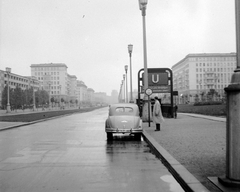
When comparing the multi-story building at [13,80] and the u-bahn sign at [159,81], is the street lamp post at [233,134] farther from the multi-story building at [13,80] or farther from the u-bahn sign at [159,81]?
the multi-story building at [13,80]

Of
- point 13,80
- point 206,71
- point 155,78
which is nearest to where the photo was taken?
point 155,78

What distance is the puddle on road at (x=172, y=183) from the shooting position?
16.3 feet

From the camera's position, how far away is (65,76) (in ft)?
560

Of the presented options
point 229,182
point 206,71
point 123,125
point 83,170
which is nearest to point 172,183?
point 229,182

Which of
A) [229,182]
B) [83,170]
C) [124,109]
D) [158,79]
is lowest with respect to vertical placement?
[83,170]

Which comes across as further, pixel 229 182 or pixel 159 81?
pixel 159 81

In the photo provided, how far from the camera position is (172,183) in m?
5.31

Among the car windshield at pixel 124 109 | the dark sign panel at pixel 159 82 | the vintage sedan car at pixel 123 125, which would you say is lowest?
the vintage sedan car at pixel 123 125

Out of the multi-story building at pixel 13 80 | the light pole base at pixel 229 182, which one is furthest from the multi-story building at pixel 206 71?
the light pole base at pixel 229 182

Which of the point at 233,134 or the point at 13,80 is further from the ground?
the point at 13,80

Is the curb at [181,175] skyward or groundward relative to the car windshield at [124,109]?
groundward

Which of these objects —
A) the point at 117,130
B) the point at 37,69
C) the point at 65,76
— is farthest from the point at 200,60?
the point at 117,130

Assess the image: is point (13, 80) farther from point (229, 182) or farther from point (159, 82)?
point (229, 182)

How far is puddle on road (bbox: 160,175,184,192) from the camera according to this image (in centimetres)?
496
